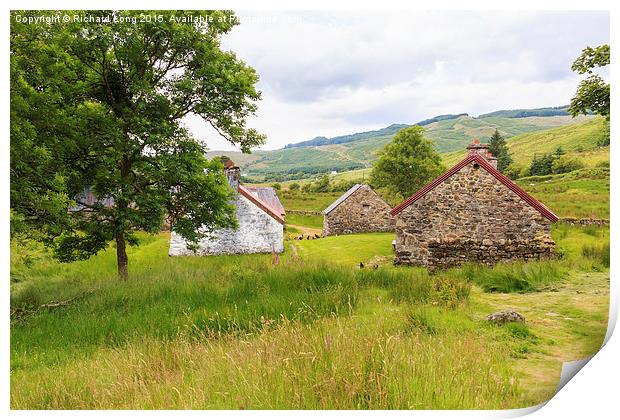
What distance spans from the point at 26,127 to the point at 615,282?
6.41 m

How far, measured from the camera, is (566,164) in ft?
14.5

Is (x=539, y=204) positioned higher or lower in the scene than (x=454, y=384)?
higher

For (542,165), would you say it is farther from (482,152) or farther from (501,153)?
(482,152)

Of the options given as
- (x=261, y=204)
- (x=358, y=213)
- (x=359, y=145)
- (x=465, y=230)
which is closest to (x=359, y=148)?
(x=359, y=145)

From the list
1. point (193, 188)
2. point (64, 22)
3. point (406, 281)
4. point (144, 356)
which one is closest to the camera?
point (144, 356)

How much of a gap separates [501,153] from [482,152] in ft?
0.76

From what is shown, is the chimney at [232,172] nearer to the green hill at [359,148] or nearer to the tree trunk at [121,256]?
the green hill at [359,148]

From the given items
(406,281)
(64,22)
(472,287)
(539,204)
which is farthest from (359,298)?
(64,22)

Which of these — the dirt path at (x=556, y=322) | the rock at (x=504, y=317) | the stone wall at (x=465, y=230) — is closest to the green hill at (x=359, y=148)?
the stone wall at (x=465, y=230)

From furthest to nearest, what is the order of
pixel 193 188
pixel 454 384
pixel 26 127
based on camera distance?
pixel 193 188
pixel 26 127
pixel 454 384

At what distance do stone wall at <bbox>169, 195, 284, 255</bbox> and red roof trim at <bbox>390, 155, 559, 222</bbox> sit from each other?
1491mm

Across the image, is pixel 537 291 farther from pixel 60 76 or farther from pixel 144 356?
pixel 60 76

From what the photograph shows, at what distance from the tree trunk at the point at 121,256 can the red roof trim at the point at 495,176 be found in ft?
11.0

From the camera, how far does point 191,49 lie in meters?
4.43
